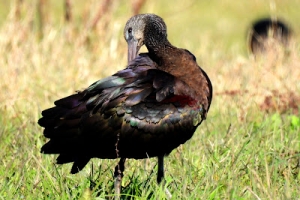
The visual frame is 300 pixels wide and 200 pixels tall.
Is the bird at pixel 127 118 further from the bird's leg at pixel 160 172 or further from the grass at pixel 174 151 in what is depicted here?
the grass at pixel 174 151

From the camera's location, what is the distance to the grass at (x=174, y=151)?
4215 millimetres

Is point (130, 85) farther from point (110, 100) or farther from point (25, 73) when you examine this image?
point (25, 73)

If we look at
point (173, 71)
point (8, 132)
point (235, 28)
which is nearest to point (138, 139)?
point (173, 71)

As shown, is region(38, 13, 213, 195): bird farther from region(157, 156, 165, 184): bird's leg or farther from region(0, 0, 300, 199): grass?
region(0, 0, 300, 199): grass

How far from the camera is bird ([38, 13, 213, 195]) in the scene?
13.9ft

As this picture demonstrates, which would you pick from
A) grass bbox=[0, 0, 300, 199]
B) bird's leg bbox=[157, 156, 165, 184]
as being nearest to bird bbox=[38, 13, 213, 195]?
bird's leg bbox=[157, 156, 165, 184]

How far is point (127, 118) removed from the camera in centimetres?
421

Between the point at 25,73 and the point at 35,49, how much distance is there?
0.67 metres

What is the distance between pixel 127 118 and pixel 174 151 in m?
1.24

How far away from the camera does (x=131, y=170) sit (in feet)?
16.1

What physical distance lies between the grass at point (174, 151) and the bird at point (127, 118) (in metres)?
0.14

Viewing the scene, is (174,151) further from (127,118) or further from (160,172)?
(127,118)

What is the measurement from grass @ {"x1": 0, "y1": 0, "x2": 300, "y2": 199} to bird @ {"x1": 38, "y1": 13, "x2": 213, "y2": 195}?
138mm

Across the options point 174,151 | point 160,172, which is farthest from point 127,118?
point 174,151
